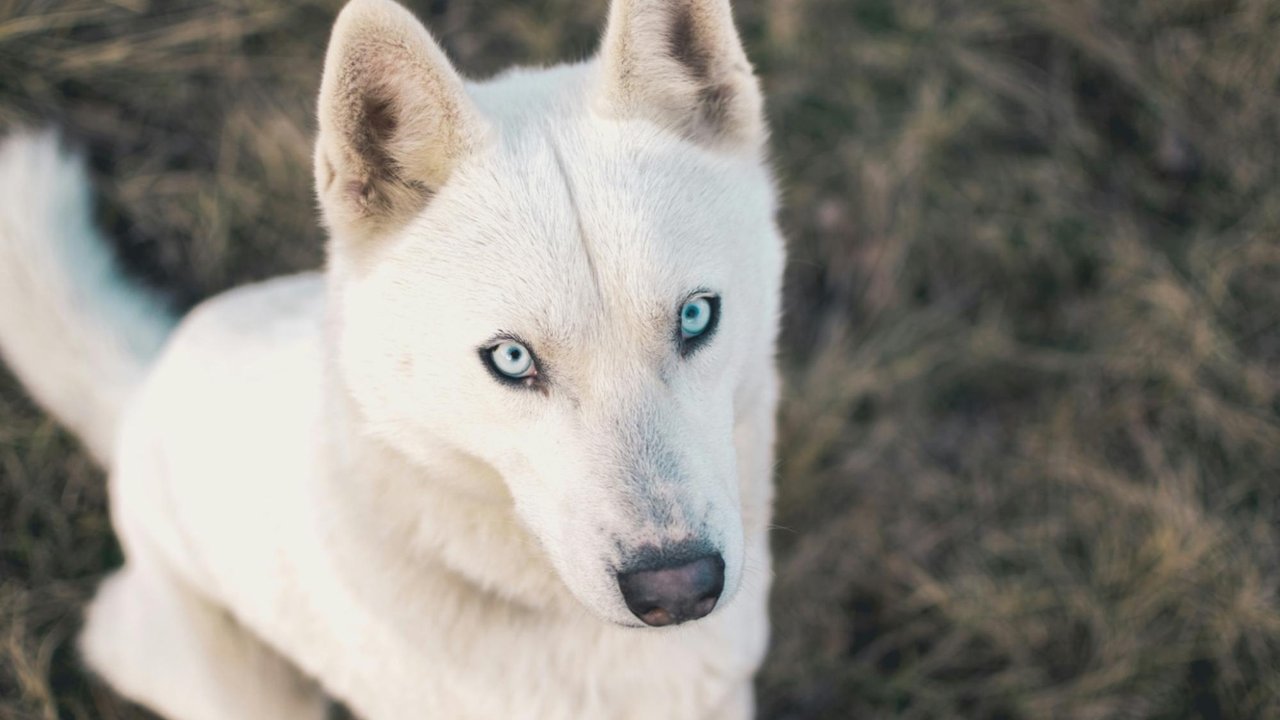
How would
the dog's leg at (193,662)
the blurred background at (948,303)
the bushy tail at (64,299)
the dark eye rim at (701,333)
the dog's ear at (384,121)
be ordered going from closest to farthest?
the dog's ear at (384,121), the dark eye rim at (701,333), the dog's leg at (193,662), the bushy tail at (64,299), the blurred background at (948,303)

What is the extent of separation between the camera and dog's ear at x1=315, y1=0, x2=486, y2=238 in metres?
1.58

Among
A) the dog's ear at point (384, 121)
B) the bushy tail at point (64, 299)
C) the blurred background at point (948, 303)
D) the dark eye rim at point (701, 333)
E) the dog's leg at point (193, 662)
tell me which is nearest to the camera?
the dog's ear at point (384, 121)

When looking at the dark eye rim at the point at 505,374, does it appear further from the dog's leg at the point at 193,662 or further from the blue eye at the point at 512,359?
the dog's leg at the point at 193,662

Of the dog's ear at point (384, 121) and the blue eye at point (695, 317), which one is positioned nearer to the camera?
the dog's ear at point (384, 121)

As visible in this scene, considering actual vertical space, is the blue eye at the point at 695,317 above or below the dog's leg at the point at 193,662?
above

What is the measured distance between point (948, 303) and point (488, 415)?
2492 millimetres

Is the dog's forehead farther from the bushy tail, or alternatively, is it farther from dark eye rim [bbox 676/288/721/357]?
the bushy tail

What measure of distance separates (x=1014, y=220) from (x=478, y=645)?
269 centimetres

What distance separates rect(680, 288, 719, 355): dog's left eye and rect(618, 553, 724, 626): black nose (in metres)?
0.37

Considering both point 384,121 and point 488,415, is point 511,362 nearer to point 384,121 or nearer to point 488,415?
point 488,415

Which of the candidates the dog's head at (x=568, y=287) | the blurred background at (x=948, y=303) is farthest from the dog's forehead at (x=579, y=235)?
the blurred background at (x=948, y=303)

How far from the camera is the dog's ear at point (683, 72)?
5.81 feet

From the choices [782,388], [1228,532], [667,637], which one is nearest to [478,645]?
[667,637]

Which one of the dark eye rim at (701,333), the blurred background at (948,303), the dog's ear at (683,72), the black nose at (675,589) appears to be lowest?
the blurred background at (948,303)
